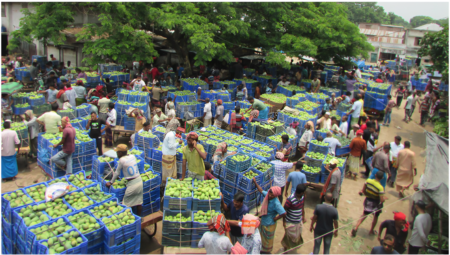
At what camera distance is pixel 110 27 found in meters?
15.5

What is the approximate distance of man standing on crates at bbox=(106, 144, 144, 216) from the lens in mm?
6527

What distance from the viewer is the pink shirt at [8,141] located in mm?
8597

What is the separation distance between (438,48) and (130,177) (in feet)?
50.6

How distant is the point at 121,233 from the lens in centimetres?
557

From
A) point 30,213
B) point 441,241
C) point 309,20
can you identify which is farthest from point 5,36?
point 441,241

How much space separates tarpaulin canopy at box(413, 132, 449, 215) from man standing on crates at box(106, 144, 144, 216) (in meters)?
5.29

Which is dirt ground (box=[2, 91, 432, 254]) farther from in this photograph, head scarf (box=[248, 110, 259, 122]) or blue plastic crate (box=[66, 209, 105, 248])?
head scarf (box=[248, 110, 259, 122])

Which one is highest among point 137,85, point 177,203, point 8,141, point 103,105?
point 137,85

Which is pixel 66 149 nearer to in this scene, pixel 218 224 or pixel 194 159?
pixel 194 159

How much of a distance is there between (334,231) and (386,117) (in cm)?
1255

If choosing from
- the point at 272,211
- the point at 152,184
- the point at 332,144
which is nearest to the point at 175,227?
the point at 152,184

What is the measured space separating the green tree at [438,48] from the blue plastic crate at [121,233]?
14847mm

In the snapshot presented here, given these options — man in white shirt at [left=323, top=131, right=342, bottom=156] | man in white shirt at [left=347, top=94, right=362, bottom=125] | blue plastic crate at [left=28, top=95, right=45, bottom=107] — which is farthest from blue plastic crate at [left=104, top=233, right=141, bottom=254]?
man in white shirt at [left=347, top=94, right=362, bottom=125]

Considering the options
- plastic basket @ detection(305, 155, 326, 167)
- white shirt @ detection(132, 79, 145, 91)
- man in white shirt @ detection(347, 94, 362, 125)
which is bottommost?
plastic basket @ detection(305, 155, 326, 167)
